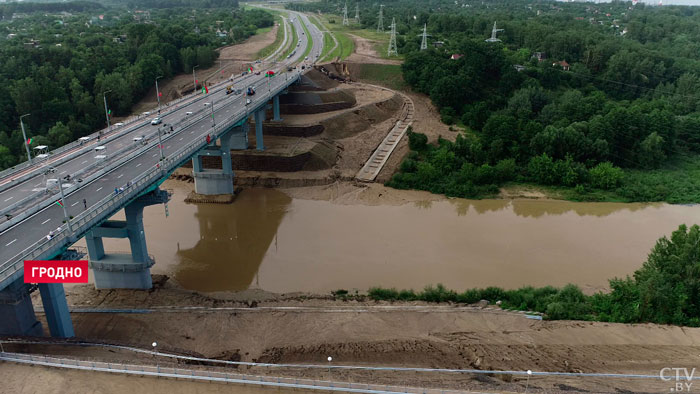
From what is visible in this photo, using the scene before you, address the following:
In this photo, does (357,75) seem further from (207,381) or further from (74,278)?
(207,381)

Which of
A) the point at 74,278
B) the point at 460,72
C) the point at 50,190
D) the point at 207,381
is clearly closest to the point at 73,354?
the point at 74,278

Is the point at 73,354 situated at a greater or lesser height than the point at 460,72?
lesser

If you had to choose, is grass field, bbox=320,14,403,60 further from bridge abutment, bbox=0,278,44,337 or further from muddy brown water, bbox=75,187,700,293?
bridge abutment, bbox=0,278,44,337

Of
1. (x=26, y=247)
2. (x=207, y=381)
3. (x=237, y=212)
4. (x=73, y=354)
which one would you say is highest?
(x=26, y=247)

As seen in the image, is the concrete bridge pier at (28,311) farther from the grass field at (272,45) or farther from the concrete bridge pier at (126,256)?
the grass field at (272,45)

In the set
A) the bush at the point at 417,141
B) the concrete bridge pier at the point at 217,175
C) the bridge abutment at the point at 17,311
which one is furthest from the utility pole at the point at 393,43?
the bridge abutment at the point at 17,311
